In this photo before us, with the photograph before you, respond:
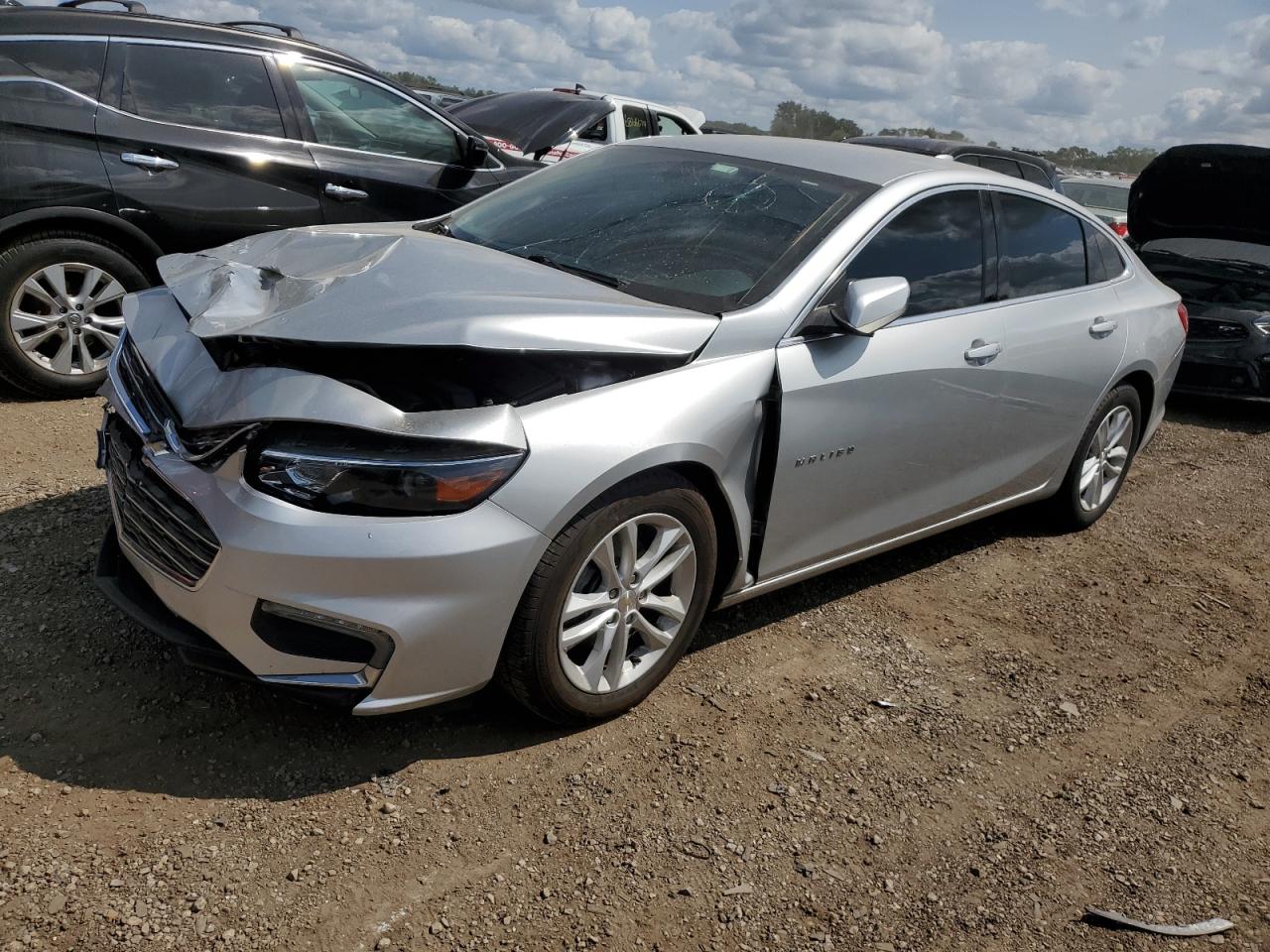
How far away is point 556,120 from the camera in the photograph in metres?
9.59

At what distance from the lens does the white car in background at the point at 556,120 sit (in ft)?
30.1

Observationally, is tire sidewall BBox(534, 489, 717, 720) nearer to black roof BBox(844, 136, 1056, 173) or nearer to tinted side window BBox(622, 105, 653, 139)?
black roof BBox(844, 136, 1056, 173)

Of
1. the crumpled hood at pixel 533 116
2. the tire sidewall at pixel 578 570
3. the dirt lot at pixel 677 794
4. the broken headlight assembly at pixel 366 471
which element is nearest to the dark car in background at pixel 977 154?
the crumpled hood at pixel 533 116

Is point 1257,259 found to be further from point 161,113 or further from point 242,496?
point 242,496

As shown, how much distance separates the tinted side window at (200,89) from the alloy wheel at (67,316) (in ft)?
2.88

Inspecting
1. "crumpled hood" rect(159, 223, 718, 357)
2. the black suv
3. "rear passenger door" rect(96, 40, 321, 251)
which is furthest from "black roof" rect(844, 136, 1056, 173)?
"crumpled hood" rect(159, 223, 718, 357)

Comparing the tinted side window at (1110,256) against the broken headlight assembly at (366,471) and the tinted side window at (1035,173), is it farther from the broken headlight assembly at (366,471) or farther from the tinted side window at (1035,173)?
the tinted side window at (1035,173)

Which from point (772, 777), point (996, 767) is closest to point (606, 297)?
point (772, 777)

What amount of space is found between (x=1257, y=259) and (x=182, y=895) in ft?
26.8

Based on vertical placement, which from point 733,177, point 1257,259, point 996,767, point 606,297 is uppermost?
point 733,177

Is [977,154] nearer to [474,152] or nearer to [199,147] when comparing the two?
[474,152]

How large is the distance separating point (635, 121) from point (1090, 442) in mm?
7165

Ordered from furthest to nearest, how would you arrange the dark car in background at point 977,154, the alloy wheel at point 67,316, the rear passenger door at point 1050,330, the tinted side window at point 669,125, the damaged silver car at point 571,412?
the tinted side window at point 669,125
the dark car in background at point 977,154
the alloy wheel at point 67,316
the rear passenger door at point 1050,330
the damaged silver car at point 571,412

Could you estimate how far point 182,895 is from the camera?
7.93ft
